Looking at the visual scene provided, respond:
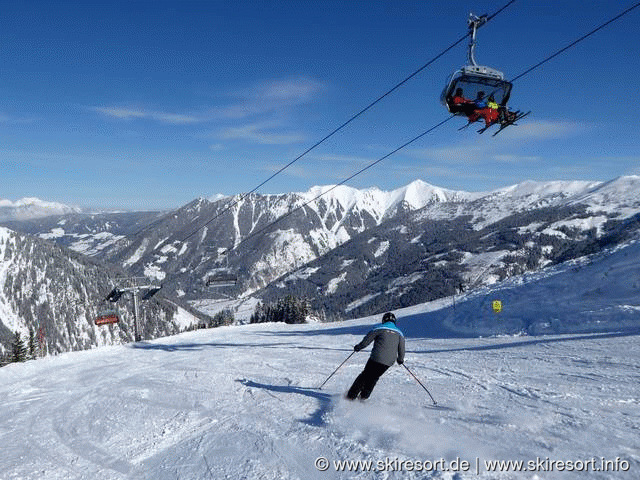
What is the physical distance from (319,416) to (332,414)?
259 millimetres

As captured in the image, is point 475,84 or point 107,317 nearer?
point 475,84

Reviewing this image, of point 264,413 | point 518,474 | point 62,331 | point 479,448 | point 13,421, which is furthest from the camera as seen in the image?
point 62,331

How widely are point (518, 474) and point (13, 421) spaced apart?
435 inches

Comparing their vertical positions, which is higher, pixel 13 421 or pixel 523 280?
pixel 523 280

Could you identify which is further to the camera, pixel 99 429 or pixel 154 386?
pixel 154 386

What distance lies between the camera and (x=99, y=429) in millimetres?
9086

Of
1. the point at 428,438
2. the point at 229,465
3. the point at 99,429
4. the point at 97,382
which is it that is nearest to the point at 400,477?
the point at 428,438

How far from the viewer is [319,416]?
8.48 meters

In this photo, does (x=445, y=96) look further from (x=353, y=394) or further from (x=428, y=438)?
(x=428, y=438)

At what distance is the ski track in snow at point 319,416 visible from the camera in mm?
6422

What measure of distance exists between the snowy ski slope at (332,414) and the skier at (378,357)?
332 millimetres

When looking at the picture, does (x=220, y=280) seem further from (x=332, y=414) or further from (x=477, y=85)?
(x=332, y=414)
